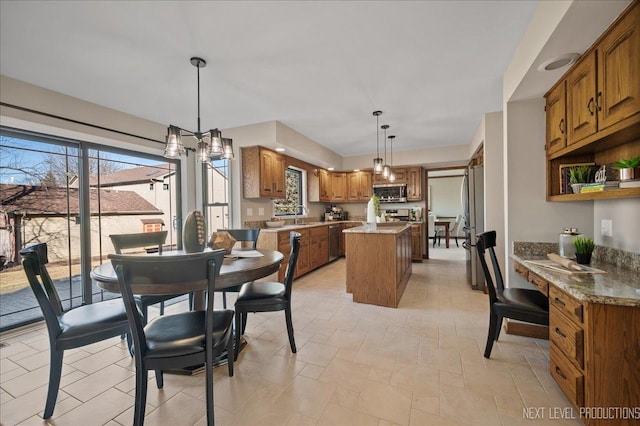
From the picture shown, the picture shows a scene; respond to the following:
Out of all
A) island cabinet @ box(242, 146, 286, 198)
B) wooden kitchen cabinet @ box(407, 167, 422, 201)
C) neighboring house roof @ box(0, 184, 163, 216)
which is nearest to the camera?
neighboring house roof @ box(0, 184, 163, 216)

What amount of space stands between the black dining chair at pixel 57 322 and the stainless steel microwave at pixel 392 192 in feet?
18.5

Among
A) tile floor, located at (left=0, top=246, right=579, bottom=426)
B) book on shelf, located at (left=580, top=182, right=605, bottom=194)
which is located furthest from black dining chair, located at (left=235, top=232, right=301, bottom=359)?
book on shelf, located at (left=580, top=182, right=605, bottom=194)

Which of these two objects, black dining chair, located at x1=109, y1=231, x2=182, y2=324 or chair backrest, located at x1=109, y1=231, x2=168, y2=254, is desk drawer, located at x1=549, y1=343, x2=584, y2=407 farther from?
chair backrest, located at x1=109, y1=231, x2=168, y2=254

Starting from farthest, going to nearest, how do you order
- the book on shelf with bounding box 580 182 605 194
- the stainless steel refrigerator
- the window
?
the window, the stainless steel refrigerator, the book on shelf with bounding box 580 182 605 194

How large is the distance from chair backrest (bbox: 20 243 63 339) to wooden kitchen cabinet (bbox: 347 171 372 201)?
5752mm

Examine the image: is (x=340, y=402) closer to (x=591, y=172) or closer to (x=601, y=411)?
(x=601, y=411)

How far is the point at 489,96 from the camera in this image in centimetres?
318

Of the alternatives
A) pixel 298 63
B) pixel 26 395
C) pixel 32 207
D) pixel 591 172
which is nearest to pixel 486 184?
pixel 591 172

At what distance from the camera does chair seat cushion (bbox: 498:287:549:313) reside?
6.14ft

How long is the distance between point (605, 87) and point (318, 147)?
13.9 ft

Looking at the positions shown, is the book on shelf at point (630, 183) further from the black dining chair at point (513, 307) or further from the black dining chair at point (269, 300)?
the black dining chair at point (269, 300)

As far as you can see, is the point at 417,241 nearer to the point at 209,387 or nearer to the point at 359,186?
the point at 359,186

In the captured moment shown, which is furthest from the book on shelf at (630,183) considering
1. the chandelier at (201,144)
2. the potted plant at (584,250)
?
the chandelier at (201,144)

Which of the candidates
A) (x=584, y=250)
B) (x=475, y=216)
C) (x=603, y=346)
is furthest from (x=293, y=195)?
(x=603, y=346)
